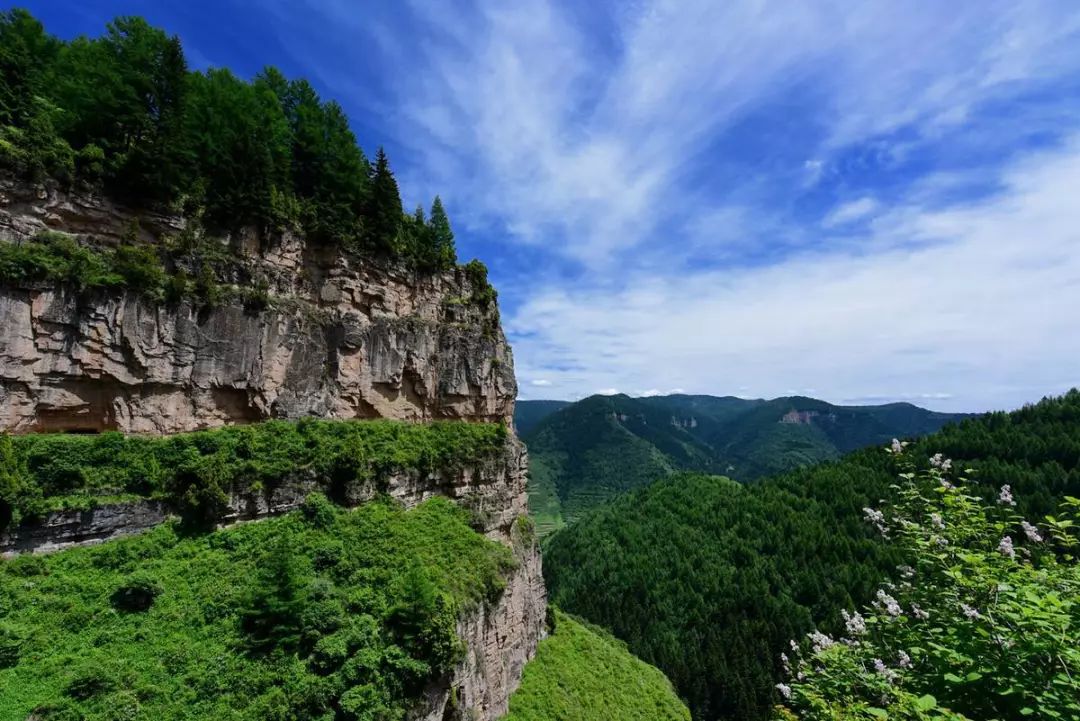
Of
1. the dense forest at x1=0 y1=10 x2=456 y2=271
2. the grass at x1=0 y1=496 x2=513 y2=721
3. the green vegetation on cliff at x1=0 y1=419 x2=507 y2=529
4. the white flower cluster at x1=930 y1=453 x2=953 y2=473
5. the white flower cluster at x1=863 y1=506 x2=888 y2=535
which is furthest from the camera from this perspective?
the dense forest at x1=0 y1=10 x2=456 y2=271

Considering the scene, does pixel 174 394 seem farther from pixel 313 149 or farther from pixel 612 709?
pixel 612 709

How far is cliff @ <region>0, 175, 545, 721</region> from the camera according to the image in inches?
925

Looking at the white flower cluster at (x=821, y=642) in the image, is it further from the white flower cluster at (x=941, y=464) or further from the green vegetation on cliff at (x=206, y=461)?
the green vegetation on cliff at (x=206, y=461)

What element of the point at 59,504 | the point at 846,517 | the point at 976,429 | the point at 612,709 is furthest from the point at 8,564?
the point at 976,429

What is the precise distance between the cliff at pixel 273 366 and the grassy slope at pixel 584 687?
6.54ft

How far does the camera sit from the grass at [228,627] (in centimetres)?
1780

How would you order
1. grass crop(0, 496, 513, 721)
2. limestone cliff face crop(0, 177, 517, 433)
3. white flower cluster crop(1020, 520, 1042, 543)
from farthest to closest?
limestone cliff face crop(0, 177, 517, 433)
grass crop(0, 496, 513, 721)
white flower cluster crop(1020, 520, 1042, 543)

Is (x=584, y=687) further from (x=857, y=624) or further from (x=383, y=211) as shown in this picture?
(x=383, y=211)

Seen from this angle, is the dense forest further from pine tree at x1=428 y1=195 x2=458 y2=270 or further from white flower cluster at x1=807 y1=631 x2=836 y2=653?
white flower cluster at x1=807 y1=631 x2=836 y2=653

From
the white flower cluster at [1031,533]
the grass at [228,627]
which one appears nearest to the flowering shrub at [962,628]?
the white flower cluster at [1031,533]

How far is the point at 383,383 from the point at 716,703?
6764 centimetres

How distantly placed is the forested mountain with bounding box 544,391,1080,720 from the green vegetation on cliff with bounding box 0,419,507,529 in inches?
2489

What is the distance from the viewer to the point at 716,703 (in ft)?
223

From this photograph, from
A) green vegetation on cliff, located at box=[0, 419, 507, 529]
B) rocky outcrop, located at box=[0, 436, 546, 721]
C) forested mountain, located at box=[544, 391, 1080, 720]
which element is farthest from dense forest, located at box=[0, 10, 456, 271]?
→ forested mountain, located at box=[544, 391, 1080, 720]
